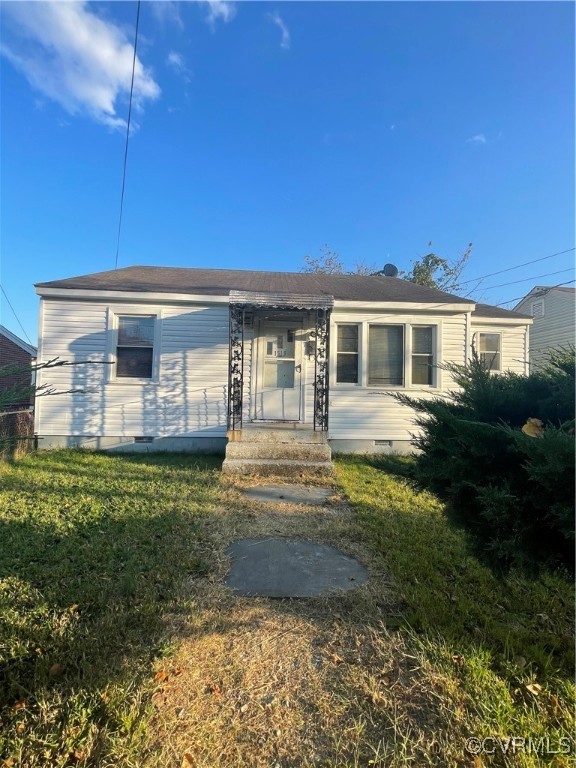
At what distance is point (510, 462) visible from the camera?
2.10 metres

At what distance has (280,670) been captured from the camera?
201cm

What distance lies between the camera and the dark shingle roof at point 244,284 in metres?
8.12

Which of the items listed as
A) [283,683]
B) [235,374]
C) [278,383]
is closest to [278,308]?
[235,374]

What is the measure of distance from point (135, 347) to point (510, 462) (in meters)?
7.58

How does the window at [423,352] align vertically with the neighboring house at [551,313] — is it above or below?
below

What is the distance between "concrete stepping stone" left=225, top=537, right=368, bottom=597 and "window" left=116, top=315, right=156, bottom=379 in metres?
5.48

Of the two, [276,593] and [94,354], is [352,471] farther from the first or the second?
[94,354]

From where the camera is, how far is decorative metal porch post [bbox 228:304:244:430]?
282 inches

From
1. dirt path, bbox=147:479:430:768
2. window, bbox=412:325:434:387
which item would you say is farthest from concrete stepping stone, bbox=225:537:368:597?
window, bbox=412:325:434:387

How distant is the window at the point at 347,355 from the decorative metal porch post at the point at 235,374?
7.27 ft

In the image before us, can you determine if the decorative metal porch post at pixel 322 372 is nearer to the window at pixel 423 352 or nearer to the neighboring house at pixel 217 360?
the neighboring house at pixel 217 360

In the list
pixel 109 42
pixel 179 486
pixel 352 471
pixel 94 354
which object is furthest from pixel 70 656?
pixel 109 42

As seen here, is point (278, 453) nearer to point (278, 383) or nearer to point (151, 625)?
point (278, 383)

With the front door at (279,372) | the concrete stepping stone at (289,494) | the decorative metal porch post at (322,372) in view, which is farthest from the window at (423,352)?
the concrete stepping stone at (289,494)
